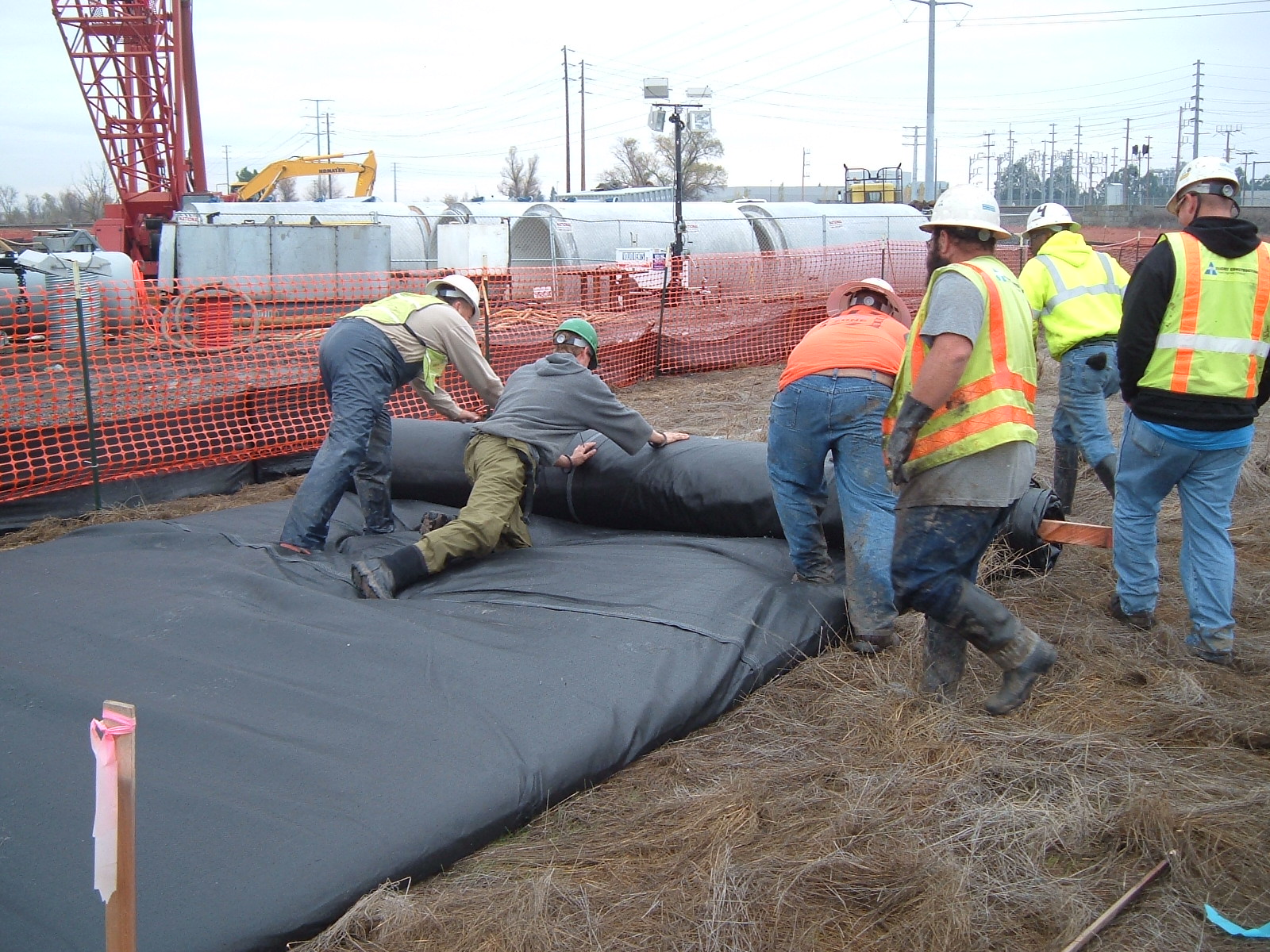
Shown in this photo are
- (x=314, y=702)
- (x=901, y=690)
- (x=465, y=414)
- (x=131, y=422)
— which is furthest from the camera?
(x=131, y=422)

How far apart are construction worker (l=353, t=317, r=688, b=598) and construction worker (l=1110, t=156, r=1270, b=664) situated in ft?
6.88

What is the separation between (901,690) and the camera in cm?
339

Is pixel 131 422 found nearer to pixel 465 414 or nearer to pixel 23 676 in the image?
pixel 465 414

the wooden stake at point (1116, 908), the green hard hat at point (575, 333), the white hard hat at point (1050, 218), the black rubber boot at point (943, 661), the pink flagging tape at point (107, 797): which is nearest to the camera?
the pink flagging tape at point (107, 797)

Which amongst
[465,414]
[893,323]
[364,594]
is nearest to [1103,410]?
[893,323]

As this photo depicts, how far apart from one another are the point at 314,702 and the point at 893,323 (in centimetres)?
258

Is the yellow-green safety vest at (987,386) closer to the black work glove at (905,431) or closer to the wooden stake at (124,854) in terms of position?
the black work glove at (905,431)

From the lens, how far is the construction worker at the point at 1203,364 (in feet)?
11.8

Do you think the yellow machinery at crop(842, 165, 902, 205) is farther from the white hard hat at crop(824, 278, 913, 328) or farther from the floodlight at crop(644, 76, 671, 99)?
the white hard hat at crop(824, 278, 913, 328)

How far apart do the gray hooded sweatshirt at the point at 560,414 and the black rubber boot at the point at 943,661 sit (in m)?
1.81

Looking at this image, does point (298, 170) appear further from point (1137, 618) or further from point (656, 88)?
point (1137, 618)

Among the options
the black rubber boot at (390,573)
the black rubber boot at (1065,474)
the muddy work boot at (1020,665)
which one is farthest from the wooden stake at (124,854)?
the black rubber boot at (1065,474)

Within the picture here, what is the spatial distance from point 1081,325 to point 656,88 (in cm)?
1178

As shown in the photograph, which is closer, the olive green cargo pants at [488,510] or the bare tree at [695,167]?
the olive green cargo pants at [488,510]
